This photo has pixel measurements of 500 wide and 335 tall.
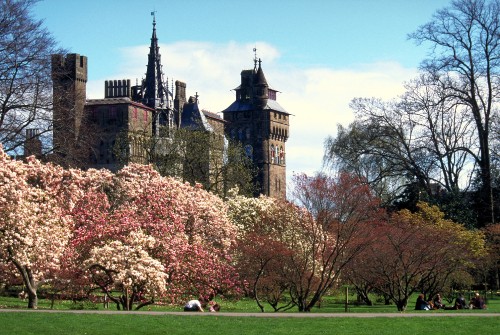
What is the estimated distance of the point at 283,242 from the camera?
3994 cm

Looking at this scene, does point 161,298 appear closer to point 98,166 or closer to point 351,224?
point 351,224

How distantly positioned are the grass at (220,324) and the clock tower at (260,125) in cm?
11523

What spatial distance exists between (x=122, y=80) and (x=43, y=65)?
68963 millimetres

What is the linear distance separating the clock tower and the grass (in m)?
115

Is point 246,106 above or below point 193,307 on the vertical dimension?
above

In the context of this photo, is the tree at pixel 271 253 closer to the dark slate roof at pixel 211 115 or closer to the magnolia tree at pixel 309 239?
the magnolia tree at pixel 309 239

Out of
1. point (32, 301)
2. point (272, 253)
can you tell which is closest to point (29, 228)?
point (32, 301)

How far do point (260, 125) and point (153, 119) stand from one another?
39.0m

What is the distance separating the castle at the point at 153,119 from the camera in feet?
178

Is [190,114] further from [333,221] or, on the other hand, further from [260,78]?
[333,221]

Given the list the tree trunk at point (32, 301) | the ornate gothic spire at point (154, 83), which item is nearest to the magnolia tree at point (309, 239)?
the tree trunk at point (32, 301)

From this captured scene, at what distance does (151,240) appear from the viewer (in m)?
34.5

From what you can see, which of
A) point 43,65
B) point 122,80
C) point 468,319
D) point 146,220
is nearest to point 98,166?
point 122,80

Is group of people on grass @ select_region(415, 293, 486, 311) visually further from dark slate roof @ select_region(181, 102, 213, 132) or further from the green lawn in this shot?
dark slate roof @ select_region(181, 102, 213, 132)
